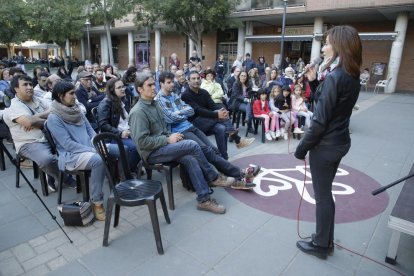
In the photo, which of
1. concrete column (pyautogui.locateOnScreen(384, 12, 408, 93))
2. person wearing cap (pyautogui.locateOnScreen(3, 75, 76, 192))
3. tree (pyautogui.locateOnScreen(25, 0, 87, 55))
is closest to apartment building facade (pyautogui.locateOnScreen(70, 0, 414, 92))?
concrete column (pyautogui.locateOnScreen(384, 12, 408, 93))

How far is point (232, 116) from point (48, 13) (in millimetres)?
21300

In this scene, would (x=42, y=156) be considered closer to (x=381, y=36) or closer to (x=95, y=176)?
(x=95, y=176)

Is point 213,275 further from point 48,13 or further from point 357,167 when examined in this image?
point 48,13

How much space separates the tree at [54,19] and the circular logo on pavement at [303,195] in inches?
861

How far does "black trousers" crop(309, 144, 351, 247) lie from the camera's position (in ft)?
7.67

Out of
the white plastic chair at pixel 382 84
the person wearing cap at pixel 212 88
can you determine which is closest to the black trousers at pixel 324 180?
the person wearing cap at pixel 212 88

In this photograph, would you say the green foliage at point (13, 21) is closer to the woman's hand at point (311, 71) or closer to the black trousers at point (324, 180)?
the woman's hand at point (311, 71)

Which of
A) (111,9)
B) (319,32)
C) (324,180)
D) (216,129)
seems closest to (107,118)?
(216,129)

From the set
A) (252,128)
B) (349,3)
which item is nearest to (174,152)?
(252,128)

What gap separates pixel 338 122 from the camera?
2285 millimetres

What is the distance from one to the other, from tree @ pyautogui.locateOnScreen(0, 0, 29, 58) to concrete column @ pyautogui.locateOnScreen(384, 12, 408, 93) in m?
24.7

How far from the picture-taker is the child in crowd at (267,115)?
253 inches

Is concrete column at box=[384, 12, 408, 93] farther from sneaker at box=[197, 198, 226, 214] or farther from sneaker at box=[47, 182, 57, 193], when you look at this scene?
sneaker at box=[47, 182, 57, 193]

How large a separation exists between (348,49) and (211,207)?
2127 millimetres
